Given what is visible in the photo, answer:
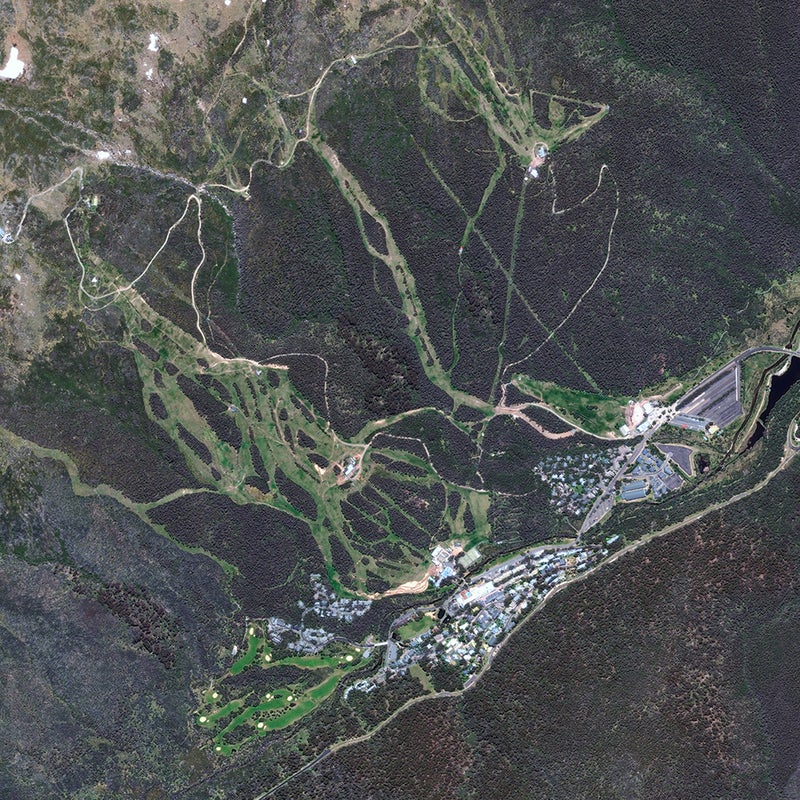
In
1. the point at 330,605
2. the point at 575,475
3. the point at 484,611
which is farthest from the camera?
the point at 330,605

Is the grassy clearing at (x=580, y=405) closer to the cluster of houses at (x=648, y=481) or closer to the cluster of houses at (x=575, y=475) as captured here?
the cluster of houses at (x=575, y=475)

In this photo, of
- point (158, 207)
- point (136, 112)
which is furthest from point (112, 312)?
point (136, 112)

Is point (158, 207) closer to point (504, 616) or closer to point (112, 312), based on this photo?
point (112, 312)

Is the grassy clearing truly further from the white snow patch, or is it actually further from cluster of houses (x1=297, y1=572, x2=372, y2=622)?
the white snow patch

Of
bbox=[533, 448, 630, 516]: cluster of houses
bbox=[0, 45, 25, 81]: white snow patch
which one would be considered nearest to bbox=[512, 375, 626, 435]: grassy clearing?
bbox=[533, 448, 630, 516]: cluster of houses

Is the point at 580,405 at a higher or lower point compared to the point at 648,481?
higher

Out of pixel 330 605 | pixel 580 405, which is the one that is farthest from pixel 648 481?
pixel 330 605

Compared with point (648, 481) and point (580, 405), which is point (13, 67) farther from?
point (648, 481)

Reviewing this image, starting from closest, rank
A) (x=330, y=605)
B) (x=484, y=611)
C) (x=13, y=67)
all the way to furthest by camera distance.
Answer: (x=484, y=611) < (x=330, y=605) < (x=13, y=67)
